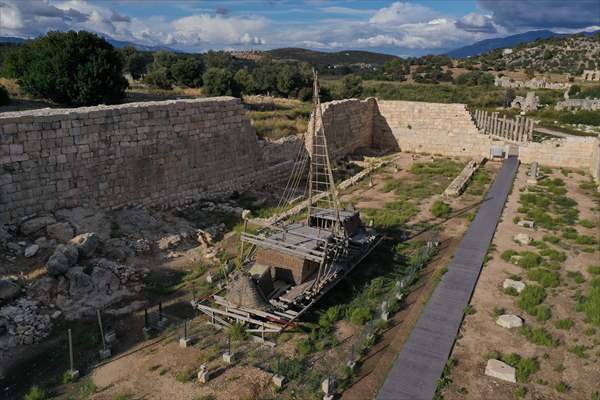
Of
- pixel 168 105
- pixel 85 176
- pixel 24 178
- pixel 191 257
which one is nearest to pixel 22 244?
pixel 24 178

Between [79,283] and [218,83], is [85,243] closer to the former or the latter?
[79,283]

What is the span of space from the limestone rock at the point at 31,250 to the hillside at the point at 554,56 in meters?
95.1

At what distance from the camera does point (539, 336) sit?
8641 mm

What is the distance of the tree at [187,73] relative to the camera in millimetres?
46938

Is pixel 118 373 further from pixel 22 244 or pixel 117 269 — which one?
pixel 22 244

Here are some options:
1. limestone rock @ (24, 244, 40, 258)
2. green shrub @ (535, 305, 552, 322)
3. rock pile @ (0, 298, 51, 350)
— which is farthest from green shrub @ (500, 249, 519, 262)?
limestone rock @ (24, 244, 40, 258)

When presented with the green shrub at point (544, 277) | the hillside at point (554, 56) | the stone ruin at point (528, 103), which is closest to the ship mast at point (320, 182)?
the green shrub at point (544, 277)

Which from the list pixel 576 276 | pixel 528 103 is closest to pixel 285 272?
pixel 576 276

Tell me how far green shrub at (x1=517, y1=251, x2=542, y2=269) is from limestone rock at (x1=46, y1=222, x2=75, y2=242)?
1123 cm

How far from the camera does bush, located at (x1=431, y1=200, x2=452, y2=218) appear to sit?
51.0ft

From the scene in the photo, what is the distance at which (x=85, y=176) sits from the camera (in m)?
13.1

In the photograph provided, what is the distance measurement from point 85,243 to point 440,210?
10719mm

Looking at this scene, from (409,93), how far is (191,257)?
176 ft

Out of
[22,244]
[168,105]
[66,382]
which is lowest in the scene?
[66,382]
